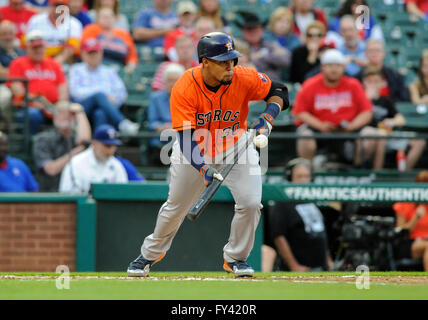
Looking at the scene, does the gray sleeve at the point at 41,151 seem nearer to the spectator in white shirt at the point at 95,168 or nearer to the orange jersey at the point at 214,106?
the spectator in white shirt at the point at 95,168

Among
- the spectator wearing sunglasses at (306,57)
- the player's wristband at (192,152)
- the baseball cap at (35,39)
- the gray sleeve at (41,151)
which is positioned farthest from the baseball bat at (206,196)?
the spectator wearing sunglasses at (306,57)

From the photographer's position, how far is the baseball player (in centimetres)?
624

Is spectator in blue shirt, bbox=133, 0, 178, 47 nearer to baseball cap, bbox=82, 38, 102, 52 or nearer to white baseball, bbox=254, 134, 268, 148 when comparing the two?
baseball cap, bbox=82, 38, 102, 52

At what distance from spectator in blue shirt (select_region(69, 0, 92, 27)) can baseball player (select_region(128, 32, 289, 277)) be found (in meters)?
6.11

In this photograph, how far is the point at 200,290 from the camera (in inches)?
221

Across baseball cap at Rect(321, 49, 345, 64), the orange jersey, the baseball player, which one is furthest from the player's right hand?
baseball cap at Rect(321, 49, 345, 64)

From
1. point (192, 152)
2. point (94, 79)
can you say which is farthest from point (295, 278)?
point (94, 79)

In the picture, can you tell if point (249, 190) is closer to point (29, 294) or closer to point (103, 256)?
point (29, 294)

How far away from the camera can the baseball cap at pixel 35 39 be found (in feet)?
34.7

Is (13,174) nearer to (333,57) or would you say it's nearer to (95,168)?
(95,168)

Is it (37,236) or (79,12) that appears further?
(79,12)

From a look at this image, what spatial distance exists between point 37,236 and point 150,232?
1.21m

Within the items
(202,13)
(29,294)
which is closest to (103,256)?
(29,294)
